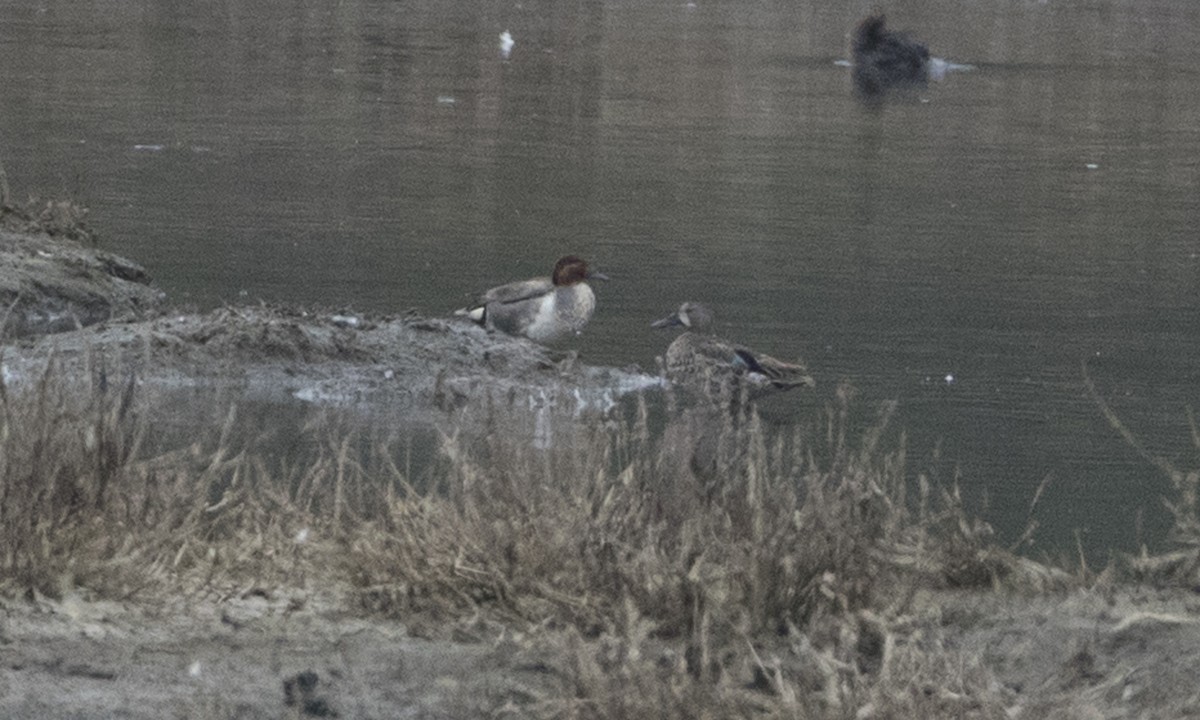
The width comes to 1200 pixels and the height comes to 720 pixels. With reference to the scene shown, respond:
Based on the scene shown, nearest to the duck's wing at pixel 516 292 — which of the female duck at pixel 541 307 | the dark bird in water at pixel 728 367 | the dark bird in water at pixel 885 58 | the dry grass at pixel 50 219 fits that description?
the female duck at pixel 541 307

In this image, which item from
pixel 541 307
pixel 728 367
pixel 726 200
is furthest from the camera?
pixel 726 200

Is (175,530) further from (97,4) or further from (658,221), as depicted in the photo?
(97,4)

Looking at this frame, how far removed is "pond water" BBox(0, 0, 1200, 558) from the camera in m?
10.3

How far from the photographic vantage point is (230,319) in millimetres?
10117

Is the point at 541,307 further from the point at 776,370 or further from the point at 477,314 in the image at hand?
the point at 776,370

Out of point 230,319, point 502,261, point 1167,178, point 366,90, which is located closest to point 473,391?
point 230,319

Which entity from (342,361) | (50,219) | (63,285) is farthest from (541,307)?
(50,219)

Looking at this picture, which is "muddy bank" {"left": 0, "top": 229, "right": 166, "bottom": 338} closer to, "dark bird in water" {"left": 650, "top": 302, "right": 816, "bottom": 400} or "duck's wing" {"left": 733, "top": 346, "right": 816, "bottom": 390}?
"dark bird in water" {"left": 650, "top": 302, "right": 816, "bottom": 400}

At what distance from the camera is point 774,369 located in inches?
389

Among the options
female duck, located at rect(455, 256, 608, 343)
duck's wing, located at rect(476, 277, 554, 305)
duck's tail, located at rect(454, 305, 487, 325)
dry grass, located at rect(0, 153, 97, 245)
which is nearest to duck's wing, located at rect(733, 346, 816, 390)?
female duck, located at rect(455, 256, 608, 343)

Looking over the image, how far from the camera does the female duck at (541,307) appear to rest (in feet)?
35.7

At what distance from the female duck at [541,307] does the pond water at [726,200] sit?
16 cm

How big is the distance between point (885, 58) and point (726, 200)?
1074 centimetres

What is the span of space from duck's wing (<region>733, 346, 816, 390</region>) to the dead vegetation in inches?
140
